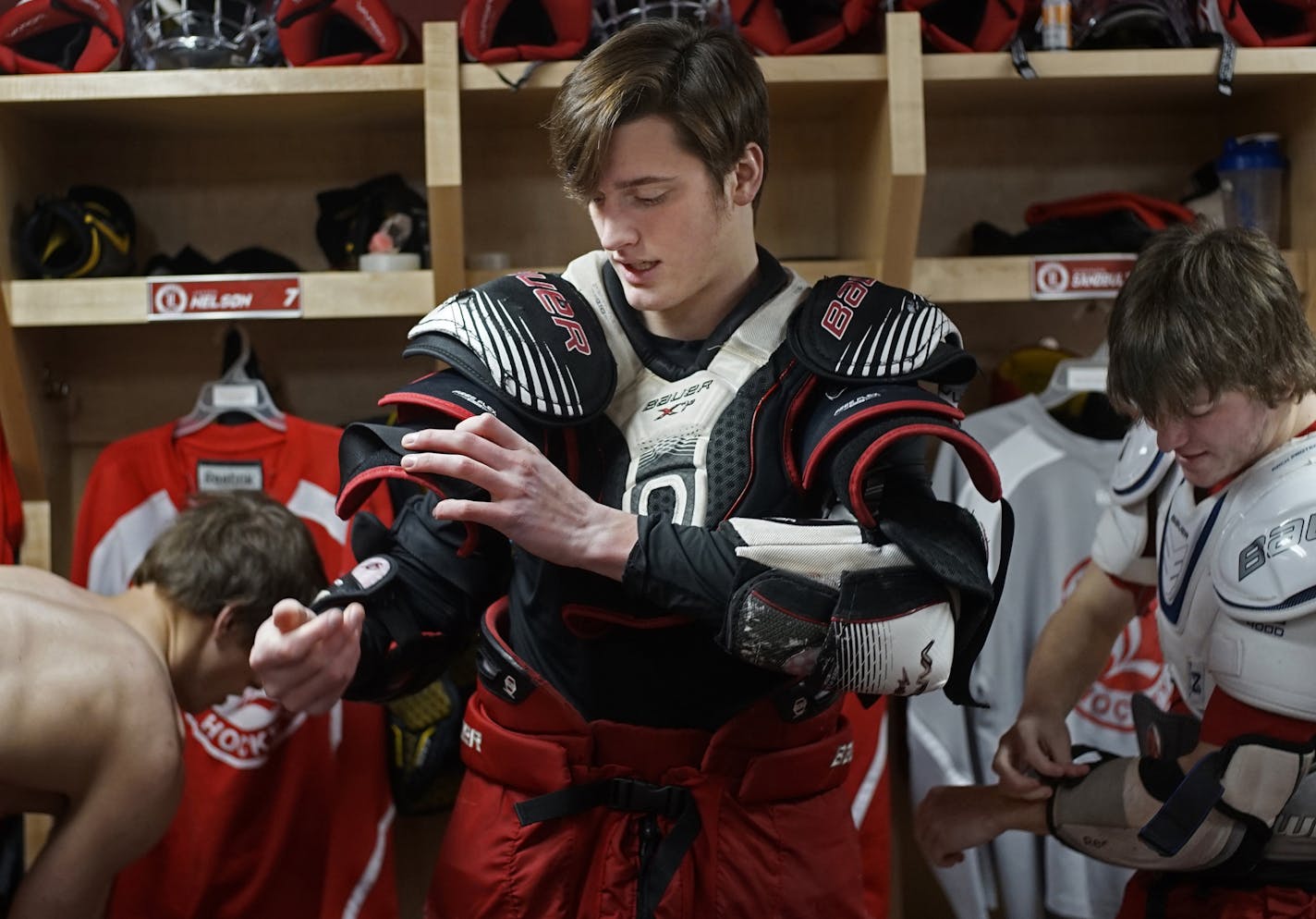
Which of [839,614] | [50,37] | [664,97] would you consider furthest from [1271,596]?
[50,37]

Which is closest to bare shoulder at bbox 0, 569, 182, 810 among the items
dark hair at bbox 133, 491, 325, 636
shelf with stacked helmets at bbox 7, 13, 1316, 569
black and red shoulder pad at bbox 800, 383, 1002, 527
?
dark hair at bbox 133, 491, 325, 636

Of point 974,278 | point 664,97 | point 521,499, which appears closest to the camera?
point 521,499

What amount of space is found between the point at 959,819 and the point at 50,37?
2.00 meters

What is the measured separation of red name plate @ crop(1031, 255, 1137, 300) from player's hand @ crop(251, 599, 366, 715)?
1542 millimetres

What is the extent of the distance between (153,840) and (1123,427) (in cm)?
185

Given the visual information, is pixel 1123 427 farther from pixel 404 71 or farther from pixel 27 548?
pixel 27 548

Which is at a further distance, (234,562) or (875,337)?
(234,562)

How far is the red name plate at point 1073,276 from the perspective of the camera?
237 centimetres

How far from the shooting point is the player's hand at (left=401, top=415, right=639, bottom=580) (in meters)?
1.15

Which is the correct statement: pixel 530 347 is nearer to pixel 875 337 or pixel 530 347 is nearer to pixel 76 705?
pixel 875 337

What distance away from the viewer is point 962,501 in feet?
8.08

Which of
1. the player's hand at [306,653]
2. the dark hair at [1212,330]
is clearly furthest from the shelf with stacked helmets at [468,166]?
the player's hand at [306,653]

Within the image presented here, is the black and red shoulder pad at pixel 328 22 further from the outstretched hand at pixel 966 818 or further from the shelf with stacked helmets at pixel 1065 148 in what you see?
the outstretched hand at pixel 966 818

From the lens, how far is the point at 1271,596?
1464mm
